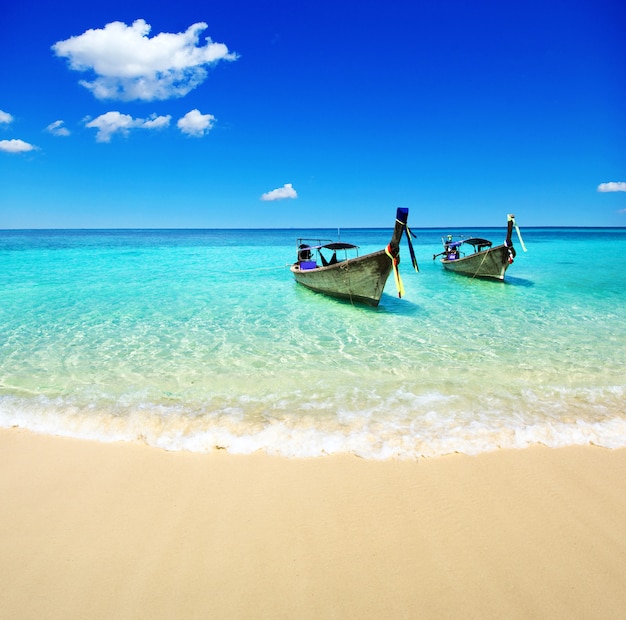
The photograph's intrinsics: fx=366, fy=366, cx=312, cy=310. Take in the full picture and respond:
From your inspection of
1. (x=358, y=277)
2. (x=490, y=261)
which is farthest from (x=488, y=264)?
(x=358, y=277)

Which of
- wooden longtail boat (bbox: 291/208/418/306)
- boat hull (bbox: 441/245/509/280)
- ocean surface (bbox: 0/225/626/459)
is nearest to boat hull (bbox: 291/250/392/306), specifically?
wooden longtail boat (bbox: 291/208/418/306)

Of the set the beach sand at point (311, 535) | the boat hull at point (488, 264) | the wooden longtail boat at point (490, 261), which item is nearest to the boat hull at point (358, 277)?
the beach sand at point (311, 535)

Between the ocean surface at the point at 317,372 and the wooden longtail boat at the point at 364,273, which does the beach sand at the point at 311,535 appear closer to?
the ocean surface at the point at 317,372

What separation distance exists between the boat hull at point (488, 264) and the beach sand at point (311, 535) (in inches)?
663

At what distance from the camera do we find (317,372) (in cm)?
732

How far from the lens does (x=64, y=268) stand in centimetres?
2545

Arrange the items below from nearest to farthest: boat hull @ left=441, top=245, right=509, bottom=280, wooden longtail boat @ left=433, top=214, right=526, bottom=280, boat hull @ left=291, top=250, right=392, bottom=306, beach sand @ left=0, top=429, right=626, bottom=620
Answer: beach sand @ left=0, top=429, right=626, bottom=620, boat hull @ left=291, top=250, right=392, bottom=306, wooden longtail boat @ left=433, top=214, right=526, bottom=280, boat hull @ left=441, top=245, right=509, bottom=280

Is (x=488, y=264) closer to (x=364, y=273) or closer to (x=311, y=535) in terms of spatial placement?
(x=364, y=273)

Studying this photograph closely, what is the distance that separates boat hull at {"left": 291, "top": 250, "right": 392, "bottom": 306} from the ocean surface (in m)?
0.54

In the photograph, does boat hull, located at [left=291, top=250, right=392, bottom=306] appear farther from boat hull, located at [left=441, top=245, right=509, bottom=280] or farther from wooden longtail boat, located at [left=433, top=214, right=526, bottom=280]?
boat hull, located at [left=441, top=245, right=509, bottom=280]

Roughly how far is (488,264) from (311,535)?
19.8 m

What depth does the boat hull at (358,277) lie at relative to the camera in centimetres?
1255

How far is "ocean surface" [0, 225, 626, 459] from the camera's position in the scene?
4.96 meters

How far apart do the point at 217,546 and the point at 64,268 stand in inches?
1108
